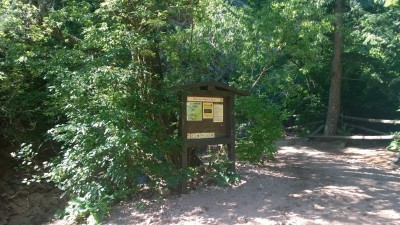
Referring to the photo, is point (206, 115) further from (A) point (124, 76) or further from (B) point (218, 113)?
(A) point (124, 76)

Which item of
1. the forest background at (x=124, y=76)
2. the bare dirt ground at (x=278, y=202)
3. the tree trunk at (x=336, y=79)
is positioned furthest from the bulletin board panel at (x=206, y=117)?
the tree trunk at (x=336, y=79)

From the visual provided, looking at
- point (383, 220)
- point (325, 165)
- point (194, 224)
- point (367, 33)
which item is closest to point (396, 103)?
point (367, 33)

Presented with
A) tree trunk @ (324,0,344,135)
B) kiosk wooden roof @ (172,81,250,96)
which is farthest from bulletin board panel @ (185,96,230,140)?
tree trunk @ (324,0,344,135)

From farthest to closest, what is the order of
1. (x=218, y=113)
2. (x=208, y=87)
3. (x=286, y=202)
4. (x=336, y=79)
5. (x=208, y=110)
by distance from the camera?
(x=336, y=79)
(x=218, y=113)
(x=208, y=110)
(x=208, y=87)
(x=286, y=202)

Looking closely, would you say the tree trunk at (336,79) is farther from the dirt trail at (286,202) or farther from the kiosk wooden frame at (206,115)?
the kiosk wooden frame at (206,115)

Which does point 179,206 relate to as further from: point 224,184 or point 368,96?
point 368,96

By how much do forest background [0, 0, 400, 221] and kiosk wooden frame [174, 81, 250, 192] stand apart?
232 mm

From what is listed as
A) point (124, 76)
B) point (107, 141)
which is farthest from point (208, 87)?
point (107, 141)

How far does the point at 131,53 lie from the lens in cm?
702

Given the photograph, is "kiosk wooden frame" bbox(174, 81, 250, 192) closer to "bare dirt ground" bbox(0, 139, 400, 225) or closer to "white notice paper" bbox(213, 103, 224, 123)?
"white notice paper" bbox(213, 103, 224, 123)

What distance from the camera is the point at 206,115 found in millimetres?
7383

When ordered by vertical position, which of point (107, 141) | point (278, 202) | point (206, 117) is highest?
point (206, 117)

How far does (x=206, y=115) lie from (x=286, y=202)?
2.15 meters

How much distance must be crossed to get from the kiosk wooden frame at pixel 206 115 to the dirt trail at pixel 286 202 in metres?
0.68
